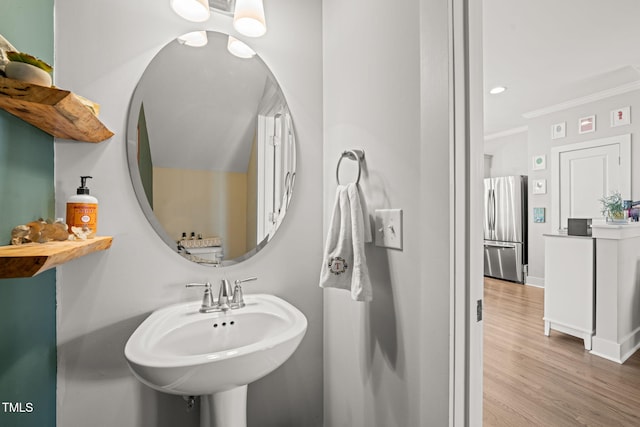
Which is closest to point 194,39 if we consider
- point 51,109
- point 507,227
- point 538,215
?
point 51,109

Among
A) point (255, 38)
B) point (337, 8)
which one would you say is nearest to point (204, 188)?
point (255, 38)

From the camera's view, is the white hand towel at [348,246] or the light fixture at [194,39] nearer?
the white hand towel at [348,246]

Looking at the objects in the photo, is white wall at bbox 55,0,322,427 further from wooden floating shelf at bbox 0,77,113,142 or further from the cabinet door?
the cabinet door

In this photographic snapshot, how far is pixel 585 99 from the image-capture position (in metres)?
3.75

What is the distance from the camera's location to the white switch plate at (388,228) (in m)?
0.93

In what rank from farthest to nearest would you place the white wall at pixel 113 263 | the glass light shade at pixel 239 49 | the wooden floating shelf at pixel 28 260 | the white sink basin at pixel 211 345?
the glass light shade at pixel 239 49, the white wall at pixel 113 263, the white sink basin at pixel 211 345, the wooden floating shelf at pixel 28 260

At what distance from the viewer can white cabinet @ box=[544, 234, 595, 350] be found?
8.10 ft

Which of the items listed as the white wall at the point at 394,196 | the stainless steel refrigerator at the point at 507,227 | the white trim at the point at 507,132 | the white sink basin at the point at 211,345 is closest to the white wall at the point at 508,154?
the white trim at the point at 507,132

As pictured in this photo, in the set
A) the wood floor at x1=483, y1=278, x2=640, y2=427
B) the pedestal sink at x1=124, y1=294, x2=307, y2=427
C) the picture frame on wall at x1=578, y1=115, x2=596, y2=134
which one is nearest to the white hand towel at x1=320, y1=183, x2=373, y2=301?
the pedestal sink at x1=124, y1=294, x2=307, y2=427

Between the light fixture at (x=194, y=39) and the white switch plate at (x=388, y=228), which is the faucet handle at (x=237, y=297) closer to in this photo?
the white switch plate at (x=388, y=228)

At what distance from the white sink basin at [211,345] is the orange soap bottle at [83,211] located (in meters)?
0.36

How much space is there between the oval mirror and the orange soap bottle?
16cm

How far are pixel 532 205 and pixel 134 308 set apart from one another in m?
5.30

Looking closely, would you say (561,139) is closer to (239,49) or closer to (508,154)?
(508,154)
